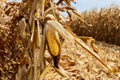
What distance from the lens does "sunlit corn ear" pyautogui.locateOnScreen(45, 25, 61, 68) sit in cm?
84

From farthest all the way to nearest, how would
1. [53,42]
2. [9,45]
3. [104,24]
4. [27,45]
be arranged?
[104,24] < [9,45] < [27,45] < [53,42]

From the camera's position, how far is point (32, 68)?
3.04ft

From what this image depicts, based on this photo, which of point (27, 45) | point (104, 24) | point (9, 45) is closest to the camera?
point (27, 45)

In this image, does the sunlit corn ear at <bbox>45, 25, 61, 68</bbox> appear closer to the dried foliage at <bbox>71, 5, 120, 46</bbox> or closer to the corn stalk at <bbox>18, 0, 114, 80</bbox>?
the corn stalk at <bbox>18, 0, 114, 80</bbox>

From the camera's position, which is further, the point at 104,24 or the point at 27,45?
the point at 104,24

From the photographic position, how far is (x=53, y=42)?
84 centimetres

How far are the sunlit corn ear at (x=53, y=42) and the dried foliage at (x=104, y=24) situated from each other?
11.6 ft

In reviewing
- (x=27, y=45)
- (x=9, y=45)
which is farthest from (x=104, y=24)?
(x=27, y=45)

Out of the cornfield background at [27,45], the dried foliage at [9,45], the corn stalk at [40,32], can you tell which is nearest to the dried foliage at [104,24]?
the cornfield background at [27,45]

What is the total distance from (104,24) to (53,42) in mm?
3763

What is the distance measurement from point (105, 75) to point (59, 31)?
1.19 meters

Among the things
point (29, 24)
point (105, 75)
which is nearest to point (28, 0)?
point (29, 24)

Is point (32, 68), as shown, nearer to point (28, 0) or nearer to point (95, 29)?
point (28, 0)

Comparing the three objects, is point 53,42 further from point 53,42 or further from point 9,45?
point 9,45
